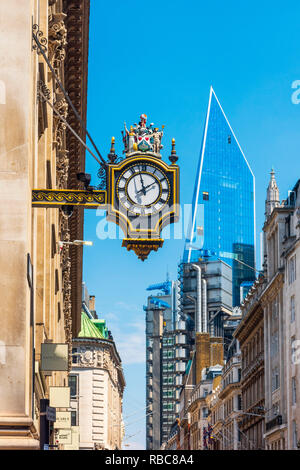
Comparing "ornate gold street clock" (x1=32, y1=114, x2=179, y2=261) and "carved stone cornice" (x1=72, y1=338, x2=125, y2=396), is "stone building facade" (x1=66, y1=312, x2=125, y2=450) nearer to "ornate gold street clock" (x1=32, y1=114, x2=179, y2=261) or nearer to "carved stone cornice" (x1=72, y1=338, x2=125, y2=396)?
"carved stone cornice" (x1=72, y1=338, x2=125, y2=396)

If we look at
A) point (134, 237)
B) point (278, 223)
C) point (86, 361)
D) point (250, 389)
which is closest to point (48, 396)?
point (134, 237)

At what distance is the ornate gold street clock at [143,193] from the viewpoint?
746 inches

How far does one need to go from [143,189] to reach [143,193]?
88mm

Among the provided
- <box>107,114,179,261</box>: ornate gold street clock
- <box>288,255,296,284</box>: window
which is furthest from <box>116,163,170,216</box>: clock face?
<box>288,255,296,284</box>: window

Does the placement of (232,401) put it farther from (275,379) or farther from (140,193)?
(140,193)

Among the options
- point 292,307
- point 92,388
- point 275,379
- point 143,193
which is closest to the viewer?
point 143,193

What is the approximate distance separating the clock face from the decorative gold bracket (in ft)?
1.70

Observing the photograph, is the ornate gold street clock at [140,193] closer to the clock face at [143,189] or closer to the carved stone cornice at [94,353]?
the clock face at [143,189]

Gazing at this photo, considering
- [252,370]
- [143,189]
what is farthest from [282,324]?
[143,189]

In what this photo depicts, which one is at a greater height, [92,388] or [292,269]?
[292,269]

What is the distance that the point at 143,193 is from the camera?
19109 mm

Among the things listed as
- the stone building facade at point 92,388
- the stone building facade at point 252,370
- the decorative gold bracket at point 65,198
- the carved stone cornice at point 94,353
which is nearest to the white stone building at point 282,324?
the stone building facade at point 252,370

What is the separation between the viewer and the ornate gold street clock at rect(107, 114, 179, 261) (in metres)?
18.9
